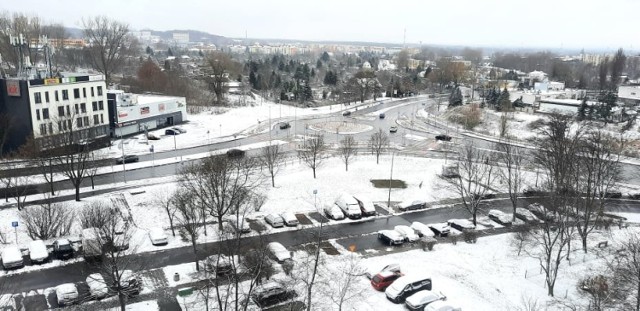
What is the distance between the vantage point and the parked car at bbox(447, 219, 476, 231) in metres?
27.4

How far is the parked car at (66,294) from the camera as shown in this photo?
18.7 meters

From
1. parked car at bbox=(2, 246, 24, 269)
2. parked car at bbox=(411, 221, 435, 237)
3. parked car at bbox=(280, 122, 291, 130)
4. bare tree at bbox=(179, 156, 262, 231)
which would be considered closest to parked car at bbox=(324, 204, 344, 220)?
parked car at bbox=(411, 221, 435, 237)

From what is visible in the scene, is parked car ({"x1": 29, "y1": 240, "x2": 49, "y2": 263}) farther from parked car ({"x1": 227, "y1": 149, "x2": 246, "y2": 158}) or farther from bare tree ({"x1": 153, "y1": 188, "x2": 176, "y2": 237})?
parked car ({"x1": 227, "y1": 149, "x2": 246, "y2": 158})

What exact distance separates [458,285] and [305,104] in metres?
58.3

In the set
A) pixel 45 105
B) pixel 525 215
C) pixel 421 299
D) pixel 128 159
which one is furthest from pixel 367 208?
pixel 45 105

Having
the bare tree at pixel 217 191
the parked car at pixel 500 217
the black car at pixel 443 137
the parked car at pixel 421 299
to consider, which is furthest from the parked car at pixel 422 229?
the black car at pixel 443 137

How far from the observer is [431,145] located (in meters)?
49.4

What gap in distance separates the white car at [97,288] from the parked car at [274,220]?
982 cm

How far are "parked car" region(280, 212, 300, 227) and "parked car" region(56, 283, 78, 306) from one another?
11.5 m

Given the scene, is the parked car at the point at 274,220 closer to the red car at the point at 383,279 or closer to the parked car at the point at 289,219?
the parked car at the point at 289,219

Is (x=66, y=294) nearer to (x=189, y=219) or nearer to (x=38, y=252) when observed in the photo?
(x=38, y=252)

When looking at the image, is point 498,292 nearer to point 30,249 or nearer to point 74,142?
point 30,249

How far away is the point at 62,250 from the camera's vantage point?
22.6m

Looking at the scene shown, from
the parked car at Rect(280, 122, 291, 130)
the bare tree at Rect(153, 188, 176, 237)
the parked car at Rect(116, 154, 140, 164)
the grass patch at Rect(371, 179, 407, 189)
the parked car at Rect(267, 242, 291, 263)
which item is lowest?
the grass patch at Rect(371, 179, 407, 189)
